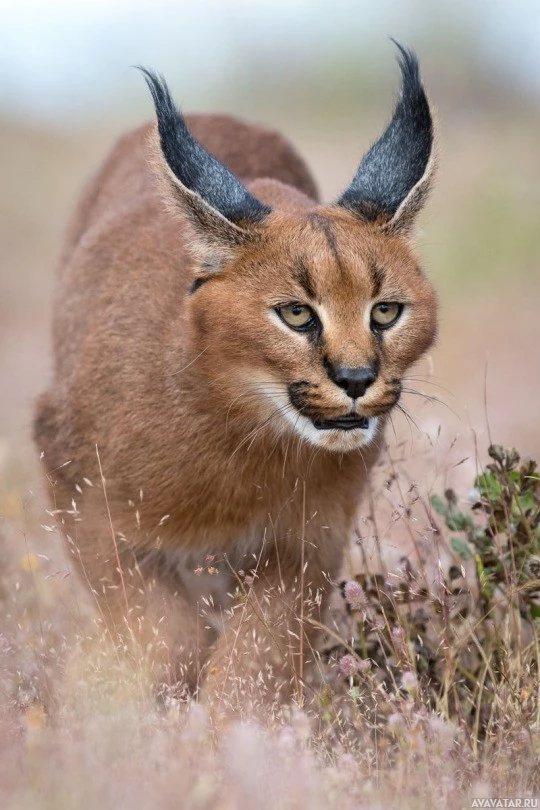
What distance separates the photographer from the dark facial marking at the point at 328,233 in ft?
17.6

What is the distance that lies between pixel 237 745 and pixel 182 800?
0.25 m

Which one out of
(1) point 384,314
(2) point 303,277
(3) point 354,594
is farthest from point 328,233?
(3) point 354,594

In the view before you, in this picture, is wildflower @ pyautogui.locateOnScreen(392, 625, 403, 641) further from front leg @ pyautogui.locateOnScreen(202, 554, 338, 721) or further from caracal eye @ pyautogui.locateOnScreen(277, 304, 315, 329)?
caracal eye @ pyautogui.locateOnScreen(277, 304, 315, 329)

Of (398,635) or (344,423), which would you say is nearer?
(344,423)

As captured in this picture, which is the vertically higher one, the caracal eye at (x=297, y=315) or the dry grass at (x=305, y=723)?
the caracal eye at (x=297, y=315)

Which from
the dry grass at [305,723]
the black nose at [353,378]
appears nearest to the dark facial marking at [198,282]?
the black nose at [353,378]

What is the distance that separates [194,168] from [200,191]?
0.37 feet

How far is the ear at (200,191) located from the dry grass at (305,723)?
1449 mm

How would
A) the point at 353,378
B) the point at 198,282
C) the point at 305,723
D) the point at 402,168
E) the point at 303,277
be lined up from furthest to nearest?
the point at 402,168, the point at 198,282, the point at 303,277, the point at 353,378, the point at 305,723

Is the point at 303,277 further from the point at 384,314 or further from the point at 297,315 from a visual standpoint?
the point at 384,314

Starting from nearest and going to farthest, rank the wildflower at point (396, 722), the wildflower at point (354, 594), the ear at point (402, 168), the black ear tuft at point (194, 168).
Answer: the wildflower at point (396, 722) < the wildflower at point (354, 594) < the black ear tuft at point (194, 168) < the ear at point (402, 168)

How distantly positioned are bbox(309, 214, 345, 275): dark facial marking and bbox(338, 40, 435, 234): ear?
0.87 ft

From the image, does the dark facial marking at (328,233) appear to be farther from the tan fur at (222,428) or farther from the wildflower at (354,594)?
the wildflower at (354,594)

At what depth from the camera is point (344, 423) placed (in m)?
5.23
